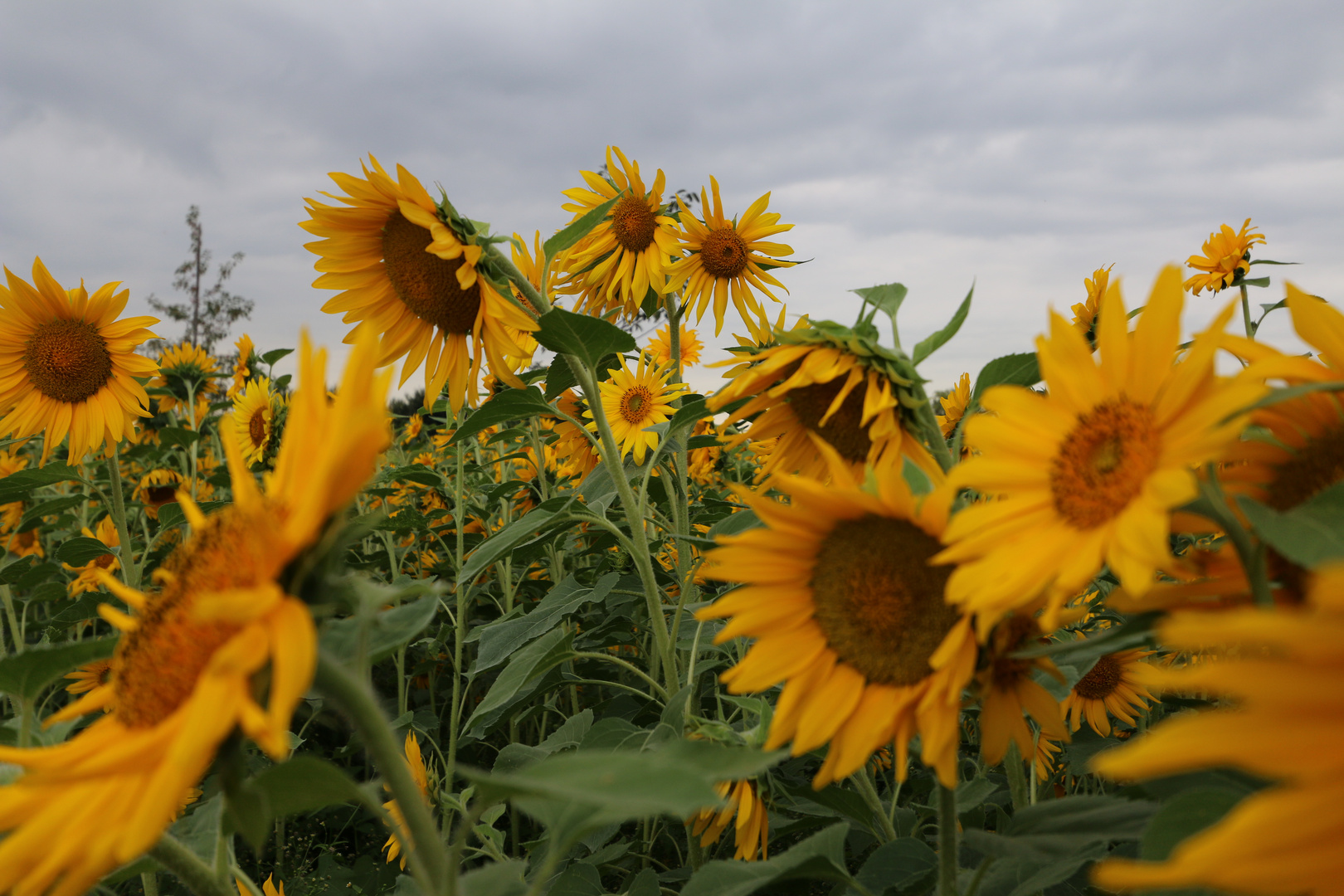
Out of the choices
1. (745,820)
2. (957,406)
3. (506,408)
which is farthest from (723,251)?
(745,820)

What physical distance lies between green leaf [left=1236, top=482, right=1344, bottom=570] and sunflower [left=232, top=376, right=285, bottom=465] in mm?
3218

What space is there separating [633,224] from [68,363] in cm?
179

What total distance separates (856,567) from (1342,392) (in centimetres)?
44

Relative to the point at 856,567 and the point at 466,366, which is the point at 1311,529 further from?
the point at 466,366

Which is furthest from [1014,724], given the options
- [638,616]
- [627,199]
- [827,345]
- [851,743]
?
[627,199]

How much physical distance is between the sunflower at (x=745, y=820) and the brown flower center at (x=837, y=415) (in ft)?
1.89

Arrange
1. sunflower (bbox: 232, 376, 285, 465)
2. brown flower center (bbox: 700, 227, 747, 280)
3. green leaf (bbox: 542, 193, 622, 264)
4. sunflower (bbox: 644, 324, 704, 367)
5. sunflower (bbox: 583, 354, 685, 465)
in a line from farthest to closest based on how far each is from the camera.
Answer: sunflower (bbox: 644, 324, 704, 367)
sunflower (bbox: 232, 376, 285, 465)
sunflower (bbox: 583, 354, 685, 465)
brown flower center (bbox: 700, 227, 747, 280)
green leaf (bbox: 542, 193, 622, 264)

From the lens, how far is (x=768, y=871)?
0.83 metres

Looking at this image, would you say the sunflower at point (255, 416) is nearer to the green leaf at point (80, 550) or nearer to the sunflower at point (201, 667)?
the green leaf at point (80, 550)

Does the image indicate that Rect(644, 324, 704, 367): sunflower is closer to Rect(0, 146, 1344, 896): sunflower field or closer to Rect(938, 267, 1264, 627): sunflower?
Rect(0, 146, 1344, 896): sunflower field

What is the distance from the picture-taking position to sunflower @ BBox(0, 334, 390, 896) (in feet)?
1.52

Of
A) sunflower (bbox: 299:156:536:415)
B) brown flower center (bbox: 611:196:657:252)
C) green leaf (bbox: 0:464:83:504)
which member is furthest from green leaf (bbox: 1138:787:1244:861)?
green leaf (bbox: 0:464:83:504)

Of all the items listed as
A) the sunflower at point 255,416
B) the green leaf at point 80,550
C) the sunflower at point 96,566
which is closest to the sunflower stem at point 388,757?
the green leaf at point 80,550

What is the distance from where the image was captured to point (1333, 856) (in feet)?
1.21
